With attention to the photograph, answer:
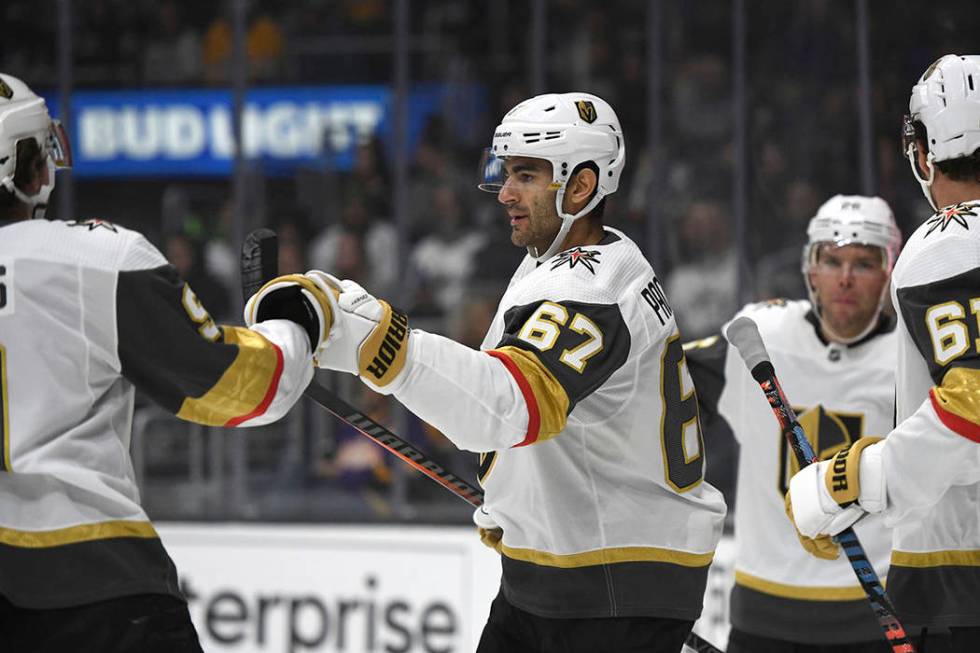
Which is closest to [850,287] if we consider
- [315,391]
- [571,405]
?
[571,405]

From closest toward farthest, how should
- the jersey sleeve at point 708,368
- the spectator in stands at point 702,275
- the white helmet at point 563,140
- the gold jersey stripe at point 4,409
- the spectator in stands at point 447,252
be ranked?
the gold jersey stripe at point 4,409 → the white helmet at point 563,140 → the jersey sleeve at point 708,368 → the spectator in stands at point 702,275 → the spectator in stands at point 447,252

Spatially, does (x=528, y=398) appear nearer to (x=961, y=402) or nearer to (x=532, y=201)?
(x=532, y=201)

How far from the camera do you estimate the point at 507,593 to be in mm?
2441

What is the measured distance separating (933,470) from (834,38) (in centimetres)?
249

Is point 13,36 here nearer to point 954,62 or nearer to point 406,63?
point 406,63

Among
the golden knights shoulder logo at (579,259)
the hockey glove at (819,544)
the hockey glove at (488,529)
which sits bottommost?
the hockey glove at (488,529)

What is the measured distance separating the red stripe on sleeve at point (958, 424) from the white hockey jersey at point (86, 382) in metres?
0.92

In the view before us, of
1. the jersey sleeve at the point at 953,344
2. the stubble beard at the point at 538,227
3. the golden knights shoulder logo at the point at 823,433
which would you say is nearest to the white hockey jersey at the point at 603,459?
the stubble beard at the point at 538,227

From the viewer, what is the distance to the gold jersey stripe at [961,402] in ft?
6.65

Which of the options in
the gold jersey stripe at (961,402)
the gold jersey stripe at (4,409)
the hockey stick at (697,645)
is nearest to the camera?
the gold jersey stripe at (4,409)

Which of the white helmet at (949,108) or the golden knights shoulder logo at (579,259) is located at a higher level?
the white helmet at (949,108)

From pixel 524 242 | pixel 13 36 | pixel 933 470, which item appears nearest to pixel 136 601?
pixel 524 242

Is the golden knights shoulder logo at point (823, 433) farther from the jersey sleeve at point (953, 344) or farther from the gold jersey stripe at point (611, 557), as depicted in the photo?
the jersey sleeve at point (953, 344)

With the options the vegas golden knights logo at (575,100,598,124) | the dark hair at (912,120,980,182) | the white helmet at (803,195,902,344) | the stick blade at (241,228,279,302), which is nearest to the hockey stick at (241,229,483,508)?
the stick blade at (241,228,279,302)
